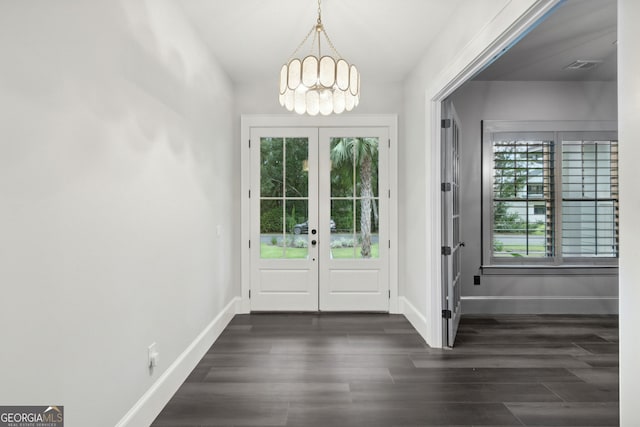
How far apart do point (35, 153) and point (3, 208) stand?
0.24 metres

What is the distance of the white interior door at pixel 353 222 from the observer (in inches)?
182

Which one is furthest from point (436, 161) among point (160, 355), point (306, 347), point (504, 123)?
point (160, 355)

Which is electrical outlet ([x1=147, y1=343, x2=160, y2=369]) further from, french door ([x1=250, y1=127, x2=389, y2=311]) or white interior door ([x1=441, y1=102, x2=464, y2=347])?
white interior door ([x1=441, y1=102, x2=464, y2=347])

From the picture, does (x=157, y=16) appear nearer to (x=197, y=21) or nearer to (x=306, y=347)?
(x=197, y=21)

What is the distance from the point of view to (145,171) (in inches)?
88.0

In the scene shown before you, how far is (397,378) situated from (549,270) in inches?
114

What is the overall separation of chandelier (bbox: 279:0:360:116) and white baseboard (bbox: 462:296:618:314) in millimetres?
3088

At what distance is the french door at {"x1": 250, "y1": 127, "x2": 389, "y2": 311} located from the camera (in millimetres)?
4609

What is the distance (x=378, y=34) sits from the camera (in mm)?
3344

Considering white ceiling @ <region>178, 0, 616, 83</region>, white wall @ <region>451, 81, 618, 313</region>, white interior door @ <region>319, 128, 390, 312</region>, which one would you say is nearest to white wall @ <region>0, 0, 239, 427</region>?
white ceiling @ <region>178, 0, 616, 83</region>

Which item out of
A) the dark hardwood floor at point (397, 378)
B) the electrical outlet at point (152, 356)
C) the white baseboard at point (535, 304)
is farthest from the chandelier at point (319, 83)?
the white baseboard at point (535, 304)

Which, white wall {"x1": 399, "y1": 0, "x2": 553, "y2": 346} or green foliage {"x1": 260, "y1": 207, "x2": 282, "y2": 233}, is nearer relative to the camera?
white wall {"x1": 399, "y1": 0, "x2": 553, "y2": 346}

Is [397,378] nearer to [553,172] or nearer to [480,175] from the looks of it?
[480,175]

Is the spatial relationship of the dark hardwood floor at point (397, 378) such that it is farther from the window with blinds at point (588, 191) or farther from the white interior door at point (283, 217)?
the window with blinds at point (588, 191)
